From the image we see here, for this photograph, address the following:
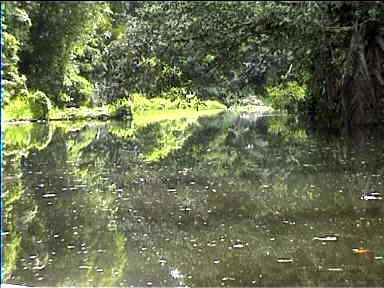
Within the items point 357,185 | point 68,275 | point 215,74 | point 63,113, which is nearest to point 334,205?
point 357,185

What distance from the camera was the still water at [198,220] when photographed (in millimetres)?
5191

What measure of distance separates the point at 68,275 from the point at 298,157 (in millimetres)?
8349

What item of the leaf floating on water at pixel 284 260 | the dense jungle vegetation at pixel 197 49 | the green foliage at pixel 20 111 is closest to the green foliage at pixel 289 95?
the dense jungle vegetation at pixel 197 49

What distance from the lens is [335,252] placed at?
5586 millimetres

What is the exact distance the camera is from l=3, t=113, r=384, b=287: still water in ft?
17.0

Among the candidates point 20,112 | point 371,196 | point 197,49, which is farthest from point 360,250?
point 20,112

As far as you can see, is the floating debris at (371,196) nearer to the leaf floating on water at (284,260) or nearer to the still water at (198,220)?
the still water at (198,220)

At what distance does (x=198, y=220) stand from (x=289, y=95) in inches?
832

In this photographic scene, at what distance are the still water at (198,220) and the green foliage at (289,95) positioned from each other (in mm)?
10727

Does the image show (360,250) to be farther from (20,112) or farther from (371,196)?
(20,112)

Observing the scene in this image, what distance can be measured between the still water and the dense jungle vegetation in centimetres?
130

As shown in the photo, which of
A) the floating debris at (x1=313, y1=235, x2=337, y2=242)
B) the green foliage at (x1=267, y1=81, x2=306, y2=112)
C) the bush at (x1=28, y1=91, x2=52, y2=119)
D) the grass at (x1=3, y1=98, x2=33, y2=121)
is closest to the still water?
the floating debris at (x1=313, y1=235, x2=337, y2=242)

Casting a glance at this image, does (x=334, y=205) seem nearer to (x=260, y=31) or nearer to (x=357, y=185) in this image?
(x=357, y=185)

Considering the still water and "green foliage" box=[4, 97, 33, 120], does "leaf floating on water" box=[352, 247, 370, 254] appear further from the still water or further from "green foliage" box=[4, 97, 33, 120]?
"green foliage" box=[4, 97, 33, 120]
